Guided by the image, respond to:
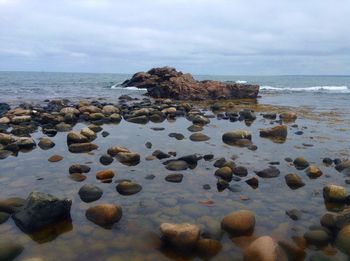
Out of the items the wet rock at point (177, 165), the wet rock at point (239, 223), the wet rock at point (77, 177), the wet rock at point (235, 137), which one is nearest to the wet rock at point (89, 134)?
the wet rock at point (77, 177)

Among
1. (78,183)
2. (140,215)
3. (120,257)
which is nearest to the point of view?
(120,257)

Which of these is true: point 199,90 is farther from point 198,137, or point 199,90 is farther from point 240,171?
point 240,171

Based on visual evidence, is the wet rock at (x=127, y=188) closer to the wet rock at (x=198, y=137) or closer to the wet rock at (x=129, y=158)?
the wet rock at (x=129, y=158)

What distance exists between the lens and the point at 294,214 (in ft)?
20.7

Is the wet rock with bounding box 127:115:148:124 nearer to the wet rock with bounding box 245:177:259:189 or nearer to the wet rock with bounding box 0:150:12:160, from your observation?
the wet rock with bounding box 0:150:12:160

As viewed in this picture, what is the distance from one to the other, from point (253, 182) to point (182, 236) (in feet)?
9.98

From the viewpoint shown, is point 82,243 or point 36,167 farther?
point 36,167

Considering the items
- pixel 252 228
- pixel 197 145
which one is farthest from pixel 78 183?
pixel 197 145

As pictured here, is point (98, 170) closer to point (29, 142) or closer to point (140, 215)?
point (140, 215)

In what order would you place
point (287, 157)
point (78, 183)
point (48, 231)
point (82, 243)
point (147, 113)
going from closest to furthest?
1. point (82, 243)
2. point (48, 231)
3. point (78, 183)
4. point (287, 157)
5. point (147, 113)

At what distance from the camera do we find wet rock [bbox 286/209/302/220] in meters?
6.23

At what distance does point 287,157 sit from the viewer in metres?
10.0

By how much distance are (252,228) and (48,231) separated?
324cm

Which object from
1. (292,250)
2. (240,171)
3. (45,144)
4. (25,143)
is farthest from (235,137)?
(292,250)
